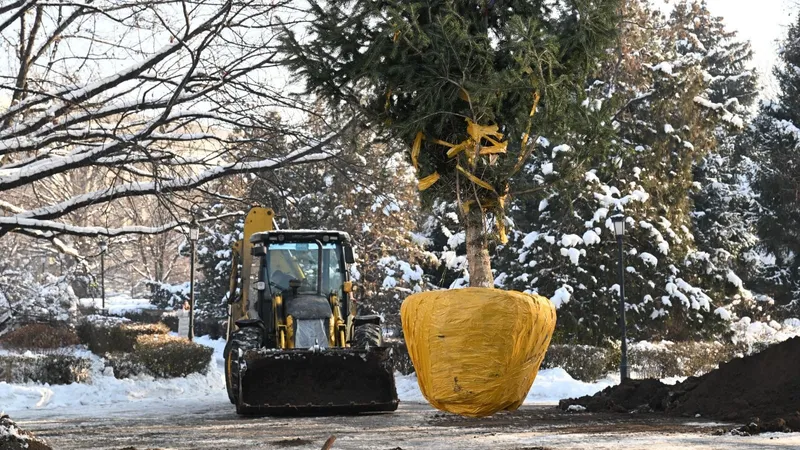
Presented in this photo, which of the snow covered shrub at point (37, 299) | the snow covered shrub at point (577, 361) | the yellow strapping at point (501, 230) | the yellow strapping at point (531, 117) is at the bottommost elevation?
the snow covered shrub at point (577, 361)

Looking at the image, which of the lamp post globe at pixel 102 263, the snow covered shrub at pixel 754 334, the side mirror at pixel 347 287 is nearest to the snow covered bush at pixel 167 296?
Result: the lamp post globe at pixel 102 263

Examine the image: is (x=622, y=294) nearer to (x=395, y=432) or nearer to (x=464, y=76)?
(x=395, y=432)

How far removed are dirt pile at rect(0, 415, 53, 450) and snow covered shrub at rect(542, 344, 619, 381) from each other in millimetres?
15202

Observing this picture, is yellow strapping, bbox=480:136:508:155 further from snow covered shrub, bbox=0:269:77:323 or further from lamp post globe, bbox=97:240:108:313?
snow covered shrub, bbox=0:269:77:323

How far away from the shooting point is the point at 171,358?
21.7 metres

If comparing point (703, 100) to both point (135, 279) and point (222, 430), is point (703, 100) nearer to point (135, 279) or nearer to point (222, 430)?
point (222, 430)

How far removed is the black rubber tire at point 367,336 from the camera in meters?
14.9

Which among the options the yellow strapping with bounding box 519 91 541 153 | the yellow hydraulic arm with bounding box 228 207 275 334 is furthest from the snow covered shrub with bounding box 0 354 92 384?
the yellow strapping with bounding box 519 91 541 153

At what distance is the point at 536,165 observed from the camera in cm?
2716

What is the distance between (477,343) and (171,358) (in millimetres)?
15874

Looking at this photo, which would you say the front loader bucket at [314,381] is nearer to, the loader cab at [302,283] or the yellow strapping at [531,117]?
the loader cab at [302,283]

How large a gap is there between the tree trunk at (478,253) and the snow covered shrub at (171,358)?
14767mm

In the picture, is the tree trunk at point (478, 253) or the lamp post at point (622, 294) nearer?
the tree trunk at point (478, 253)

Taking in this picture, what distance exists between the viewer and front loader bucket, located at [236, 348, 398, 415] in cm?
1365
